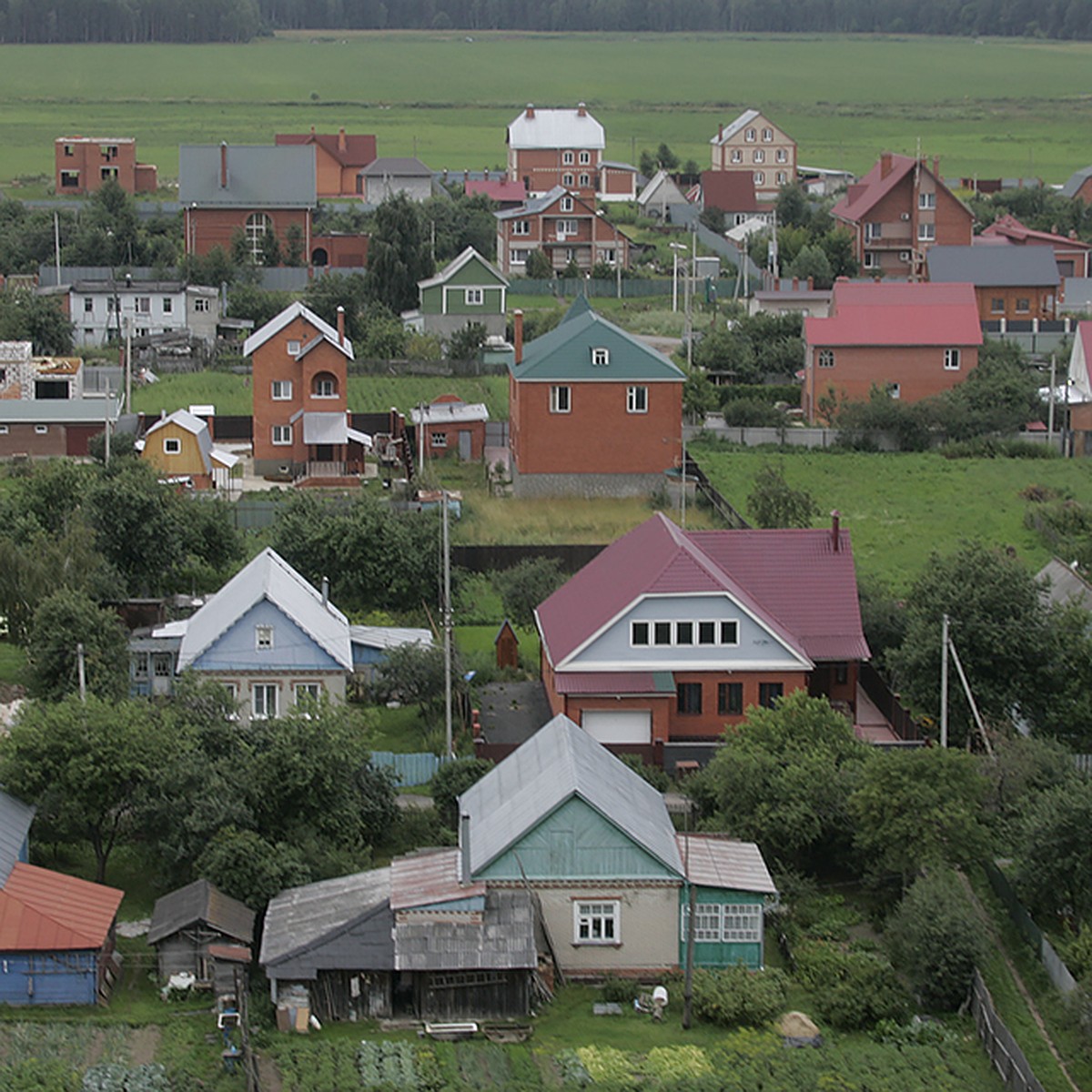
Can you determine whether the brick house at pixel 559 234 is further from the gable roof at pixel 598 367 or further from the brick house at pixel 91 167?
the gable roof at pixel 598 367

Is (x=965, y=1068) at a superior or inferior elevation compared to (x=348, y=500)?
inferior

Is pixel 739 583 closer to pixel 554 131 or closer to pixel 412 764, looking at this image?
pixel 412 764

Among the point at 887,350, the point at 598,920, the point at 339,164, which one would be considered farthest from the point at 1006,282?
the point at 598,920

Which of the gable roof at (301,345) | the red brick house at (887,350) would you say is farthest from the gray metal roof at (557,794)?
the red brick house at (887,350)

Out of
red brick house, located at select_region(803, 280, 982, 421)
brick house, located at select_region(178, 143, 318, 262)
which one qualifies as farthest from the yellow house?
brick house, located at select_region(178, 143, 318, 262)

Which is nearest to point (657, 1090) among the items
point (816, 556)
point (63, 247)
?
point (816, 556)

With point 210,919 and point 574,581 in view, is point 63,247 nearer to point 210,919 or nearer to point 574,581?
point 574,581
